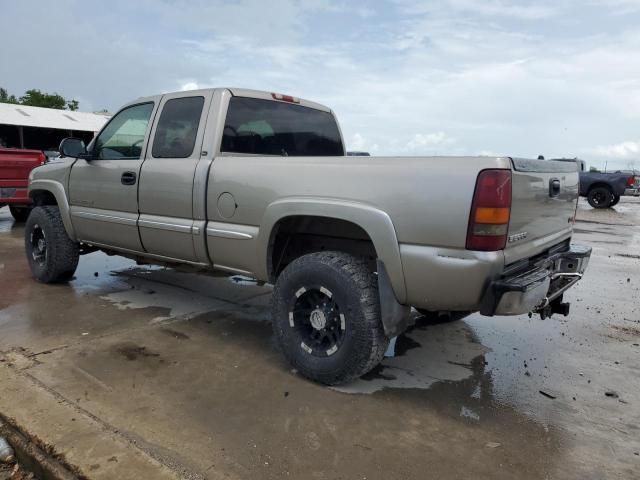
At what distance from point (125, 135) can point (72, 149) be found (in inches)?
24.7

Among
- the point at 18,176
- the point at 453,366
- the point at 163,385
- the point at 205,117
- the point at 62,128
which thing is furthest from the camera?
the point at 62,128

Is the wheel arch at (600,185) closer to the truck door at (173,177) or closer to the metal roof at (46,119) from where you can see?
the truck door at (173,177)

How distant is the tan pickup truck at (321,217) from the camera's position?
2.70 meters

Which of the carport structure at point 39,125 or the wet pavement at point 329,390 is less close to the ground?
the carport structure at point 39,125

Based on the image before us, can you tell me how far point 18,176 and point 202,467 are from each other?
30.6 ft

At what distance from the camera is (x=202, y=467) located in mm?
2369

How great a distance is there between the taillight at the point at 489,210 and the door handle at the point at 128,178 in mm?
2927

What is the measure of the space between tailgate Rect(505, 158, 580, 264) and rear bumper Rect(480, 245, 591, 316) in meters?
0.11

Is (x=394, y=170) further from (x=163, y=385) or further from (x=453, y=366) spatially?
(x=163, y=385)

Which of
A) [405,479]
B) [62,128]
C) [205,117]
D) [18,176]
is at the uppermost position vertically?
[62,128]

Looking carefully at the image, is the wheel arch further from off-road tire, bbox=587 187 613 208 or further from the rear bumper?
the rear bumper

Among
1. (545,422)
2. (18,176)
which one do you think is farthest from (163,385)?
(18,176)

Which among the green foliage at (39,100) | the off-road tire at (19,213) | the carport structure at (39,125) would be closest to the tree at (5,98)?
the green foliage at (39,100)

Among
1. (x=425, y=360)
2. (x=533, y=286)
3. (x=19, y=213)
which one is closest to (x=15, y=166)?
(x=19, y=213)
